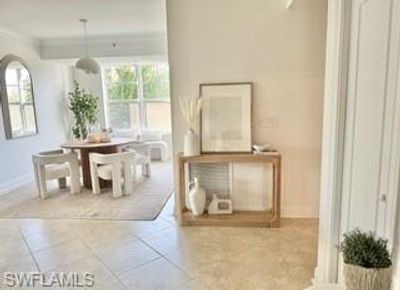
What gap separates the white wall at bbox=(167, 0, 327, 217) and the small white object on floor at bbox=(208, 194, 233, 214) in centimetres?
67

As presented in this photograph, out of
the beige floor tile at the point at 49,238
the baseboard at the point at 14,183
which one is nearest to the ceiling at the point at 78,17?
the baseboard at the point at 14,183

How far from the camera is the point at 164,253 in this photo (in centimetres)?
280

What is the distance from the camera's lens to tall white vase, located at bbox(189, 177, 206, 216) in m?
3.42

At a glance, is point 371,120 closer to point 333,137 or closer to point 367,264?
point 333,137

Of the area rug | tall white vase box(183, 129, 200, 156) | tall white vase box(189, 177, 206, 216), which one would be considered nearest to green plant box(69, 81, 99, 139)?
the area rug

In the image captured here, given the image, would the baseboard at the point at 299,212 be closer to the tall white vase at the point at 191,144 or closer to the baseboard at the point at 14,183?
the tall white vase at the point at 191,144

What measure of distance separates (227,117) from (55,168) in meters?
2.86

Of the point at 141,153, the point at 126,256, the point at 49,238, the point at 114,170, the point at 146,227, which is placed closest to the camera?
the point at 126,256

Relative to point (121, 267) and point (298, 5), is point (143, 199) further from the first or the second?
point (298, 5)

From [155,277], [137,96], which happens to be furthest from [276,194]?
[137,96]

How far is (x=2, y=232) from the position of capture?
3.34 m

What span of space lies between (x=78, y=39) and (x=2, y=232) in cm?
389

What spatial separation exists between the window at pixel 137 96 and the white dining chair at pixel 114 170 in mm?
2928

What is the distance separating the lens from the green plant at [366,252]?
125 cm
